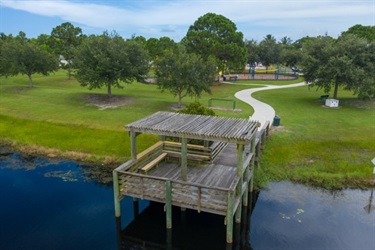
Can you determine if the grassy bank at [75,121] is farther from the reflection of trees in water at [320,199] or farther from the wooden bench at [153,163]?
the reflection of trees in water at [320,199]

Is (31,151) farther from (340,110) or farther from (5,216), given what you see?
(340,110)

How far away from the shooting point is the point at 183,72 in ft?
104

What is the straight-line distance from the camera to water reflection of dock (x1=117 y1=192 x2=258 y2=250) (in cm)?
1295

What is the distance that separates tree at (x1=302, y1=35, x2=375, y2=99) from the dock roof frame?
23525 mm

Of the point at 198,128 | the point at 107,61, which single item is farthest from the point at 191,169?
the point at 107,61

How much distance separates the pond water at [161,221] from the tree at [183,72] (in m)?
16.1


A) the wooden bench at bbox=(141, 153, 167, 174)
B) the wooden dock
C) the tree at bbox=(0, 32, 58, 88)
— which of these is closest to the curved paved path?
the wooden dock

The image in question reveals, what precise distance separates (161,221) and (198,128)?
4697 millimetres

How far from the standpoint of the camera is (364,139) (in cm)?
2370

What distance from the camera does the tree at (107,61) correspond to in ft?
111

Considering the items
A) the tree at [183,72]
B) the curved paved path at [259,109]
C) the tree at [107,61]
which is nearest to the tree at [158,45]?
the curved paved path at [259,109]

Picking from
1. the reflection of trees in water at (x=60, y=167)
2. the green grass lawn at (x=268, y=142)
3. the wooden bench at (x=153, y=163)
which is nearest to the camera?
the wooden bench at (x=153, y=163)

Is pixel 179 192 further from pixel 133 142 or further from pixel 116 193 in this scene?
pixel 133 142

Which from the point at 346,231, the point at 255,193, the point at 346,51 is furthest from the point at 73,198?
the point at 346,51
